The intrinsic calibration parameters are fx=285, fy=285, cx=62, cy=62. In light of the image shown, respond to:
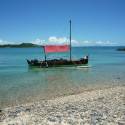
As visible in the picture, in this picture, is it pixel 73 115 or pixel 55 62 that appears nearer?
pixel 73 115

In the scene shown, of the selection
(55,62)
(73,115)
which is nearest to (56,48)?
(55,62)

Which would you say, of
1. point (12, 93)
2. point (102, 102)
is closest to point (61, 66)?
point (12, 93)

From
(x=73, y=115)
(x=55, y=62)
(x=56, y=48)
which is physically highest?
(x=56, y=48)

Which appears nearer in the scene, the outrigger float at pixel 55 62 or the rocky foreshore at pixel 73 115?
the rocky foreshore at pixel 73 115

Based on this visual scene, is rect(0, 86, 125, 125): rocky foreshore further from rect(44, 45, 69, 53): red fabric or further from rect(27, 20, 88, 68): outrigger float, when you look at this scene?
rect(44, 45, 69, 53): red fabric

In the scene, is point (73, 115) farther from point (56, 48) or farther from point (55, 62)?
point (56, 48)

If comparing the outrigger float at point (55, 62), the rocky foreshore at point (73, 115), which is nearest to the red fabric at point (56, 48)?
the outrigger float at point (55, 62)

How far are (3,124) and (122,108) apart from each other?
19.0 ft

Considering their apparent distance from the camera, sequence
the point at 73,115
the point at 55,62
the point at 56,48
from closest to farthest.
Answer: the point at 73,115, the point at 55,62, the point at 56,48

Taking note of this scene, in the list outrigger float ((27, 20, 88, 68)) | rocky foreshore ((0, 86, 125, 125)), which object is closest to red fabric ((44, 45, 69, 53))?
outrigger float ((27, 20, 88, 68))

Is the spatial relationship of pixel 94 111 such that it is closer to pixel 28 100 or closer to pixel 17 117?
pixel 17 117

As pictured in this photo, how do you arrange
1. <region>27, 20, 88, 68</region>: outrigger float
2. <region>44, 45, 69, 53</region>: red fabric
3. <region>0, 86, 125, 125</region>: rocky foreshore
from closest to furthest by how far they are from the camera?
<region>0, 86, 125, 125</region>: rocky foreshore → <region>27, 20, 88, 68</region>: outrigger float → <region>44, 45, 69, 53</region>: red fabric

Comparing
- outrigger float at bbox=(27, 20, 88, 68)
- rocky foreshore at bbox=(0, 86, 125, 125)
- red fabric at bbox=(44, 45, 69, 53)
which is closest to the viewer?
rocky foreshore at bbox=(0, 86, 125, 125)

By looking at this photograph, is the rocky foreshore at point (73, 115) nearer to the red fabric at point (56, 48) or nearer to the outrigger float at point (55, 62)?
the outrigger float at point (55, 62)
